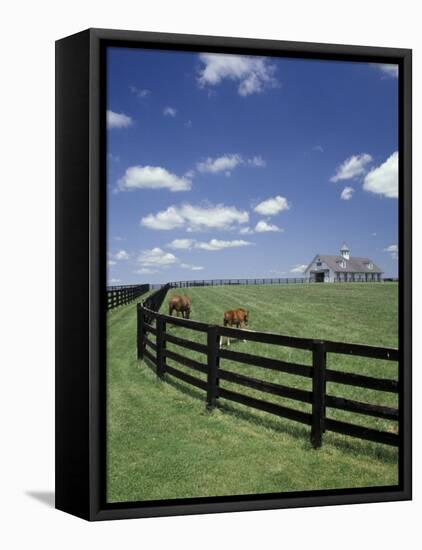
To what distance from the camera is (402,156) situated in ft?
25.5

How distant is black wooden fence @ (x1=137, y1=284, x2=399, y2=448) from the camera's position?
7.59 metres

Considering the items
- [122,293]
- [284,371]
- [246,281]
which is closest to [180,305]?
[246,281]

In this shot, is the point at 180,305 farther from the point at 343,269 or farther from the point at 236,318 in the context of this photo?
the point at 343,269

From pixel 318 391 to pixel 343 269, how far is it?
1.06m

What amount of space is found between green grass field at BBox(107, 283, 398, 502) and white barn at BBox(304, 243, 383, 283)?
96 mm

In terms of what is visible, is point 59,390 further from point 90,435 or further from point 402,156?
point 402,156

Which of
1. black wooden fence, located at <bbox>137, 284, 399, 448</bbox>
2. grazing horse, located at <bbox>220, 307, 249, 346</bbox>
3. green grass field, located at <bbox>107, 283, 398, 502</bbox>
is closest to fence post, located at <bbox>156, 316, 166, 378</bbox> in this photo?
black wooden fence, located at <bbox>137, 284, 399, 448</bbox>

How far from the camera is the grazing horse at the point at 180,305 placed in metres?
7.55

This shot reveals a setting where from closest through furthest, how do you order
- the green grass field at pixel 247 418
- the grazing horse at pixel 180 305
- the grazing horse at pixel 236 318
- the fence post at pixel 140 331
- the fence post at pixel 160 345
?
the green grass field at pixel 247 418 → the fence post at pixel 140 331 → the grazing horse at pixel 180 305 → the grazing horse at pixel 236 318 → the fence post at pixel 160 345

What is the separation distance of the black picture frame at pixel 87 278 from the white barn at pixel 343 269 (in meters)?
1.74

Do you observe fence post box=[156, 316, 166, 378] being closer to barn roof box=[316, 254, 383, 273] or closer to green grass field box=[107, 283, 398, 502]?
green grass field box=[107, 283, 398, 502]

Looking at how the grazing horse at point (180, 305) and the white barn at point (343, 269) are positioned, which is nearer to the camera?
the grazing horse at point (180, 305)

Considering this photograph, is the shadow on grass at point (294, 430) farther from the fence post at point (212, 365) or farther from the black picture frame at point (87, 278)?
the black picture frame at point (87, 278)

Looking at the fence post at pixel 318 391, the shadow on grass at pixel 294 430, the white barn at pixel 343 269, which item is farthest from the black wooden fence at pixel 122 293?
the fence post at pixel 318 391
